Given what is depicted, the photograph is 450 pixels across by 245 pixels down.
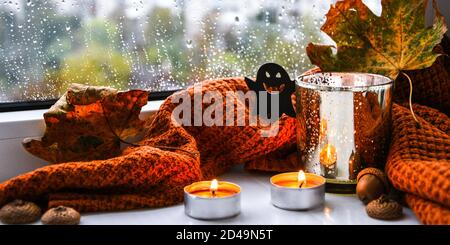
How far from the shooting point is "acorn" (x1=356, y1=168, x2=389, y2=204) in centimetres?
100

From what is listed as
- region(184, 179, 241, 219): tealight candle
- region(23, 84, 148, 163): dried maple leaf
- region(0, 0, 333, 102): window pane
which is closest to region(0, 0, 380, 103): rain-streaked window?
region(0, 0, 333, 102): window pane

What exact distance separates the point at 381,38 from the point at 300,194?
1.00 feet

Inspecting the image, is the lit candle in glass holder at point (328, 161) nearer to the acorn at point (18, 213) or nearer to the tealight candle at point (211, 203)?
the tealight candle at point (211, 203)

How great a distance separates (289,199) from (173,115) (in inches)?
10.5

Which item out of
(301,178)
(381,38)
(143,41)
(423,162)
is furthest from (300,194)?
(143,41)

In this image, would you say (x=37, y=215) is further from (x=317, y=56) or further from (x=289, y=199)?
(x=317, y=56)

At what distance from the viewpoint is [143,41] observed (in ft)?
4.15

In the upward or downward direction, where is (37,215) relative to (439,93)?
downward

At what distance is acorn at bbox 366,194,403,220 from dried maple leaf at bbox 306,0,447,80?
24 cm

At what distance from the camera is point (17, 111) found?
1198mm

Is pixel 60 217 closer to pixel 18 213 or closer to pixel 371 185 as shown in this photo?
pixel 18 213

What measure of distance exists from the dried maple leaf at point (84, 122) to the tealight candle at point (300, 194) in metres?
0.27
